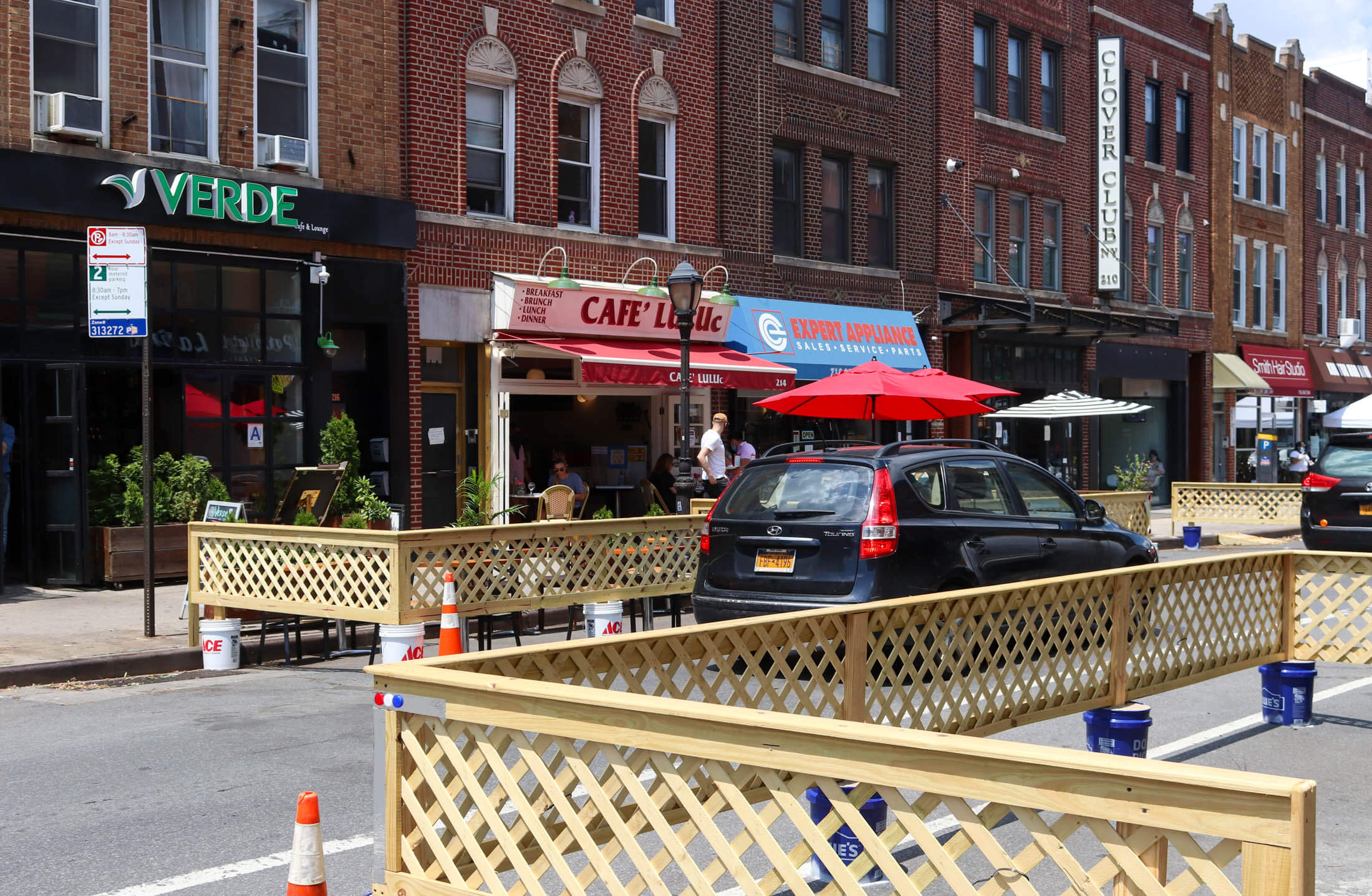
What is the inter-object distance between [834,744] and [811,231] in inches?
836

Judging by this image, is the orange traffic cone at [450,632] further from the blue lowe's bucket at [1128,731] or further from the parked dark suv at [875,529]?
the blue lowe's bucket at [1128,731]

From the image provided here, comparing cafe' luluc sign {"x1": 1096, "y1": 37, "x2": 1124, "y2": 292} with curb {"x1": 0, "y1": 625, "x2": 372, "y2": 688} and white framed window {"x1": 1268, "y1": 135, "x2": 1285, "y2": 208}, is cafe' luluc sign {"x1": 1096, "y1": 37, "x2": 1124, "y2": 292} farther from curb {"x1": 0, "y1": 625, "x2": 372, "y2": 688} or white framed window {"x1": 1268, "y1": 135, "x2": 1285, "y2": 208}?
curb {"x1": 0, "y1": 625, "x2": 372, "y2": 688}

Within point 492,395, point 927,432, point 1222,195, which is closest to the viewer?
point 492,395

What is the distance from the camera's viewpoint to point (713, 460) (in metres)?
16.7

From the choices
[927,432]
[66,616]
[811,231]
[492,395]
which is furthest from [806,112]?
[66,616]

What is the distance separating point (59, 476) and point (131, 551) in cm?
106

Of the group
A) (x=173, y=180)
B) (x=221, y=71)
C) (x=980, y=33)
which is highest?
(x=980, y=33)

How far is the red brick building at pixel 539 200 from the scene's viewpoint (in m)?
18.1

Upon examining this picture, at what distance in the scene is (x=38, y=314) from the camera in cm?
1444

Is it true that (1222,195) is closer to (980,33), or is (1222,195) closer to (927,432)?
(980,33)

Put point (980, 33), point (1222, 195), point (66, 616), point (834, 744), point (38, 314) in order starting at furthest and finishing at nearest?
1. point (1222, 195)
2. point (980, 33)
3. point (38, 314)
4. point (66, 616)
5. point (834, 744)

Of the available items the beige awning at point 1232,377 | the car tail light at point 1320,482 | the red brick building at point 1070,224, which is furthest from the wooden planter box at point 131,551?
the beige awning at point 1232,377

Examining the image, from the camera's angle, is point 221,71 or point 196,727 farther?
point 221,71

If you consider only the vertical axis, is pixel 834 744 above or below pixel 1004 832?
above
